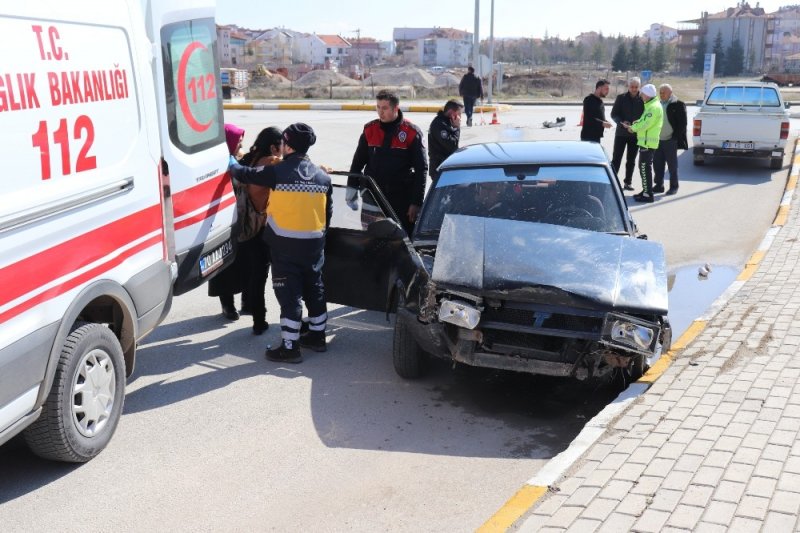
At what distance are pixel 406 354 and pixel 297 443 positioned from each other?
1237 mm

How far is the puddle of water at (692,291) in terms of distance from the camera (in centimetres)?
808

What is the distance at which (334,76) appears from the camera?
82250 mm

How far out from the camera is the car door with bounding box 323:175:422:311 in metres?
6.85

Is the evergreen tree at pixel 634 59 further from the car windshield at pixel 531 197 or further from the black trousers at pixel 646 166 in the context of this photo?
the car windshield at pixel 531 197

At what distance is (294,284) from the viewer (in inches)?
263

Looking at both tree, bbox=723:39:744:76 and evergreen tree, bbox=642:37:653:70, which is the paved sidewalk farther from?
tree, bbox=723:39:744:76

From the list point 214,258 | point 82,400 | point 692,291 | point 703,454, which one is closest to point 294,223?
point 214,258

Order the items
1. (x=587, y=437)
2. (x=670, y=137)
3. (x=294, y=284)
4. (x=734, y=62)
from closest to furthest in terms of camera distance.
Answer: (x=587, y=437)
(x=294, y=284)
(x=670, y=137)
(x=734, y=62)

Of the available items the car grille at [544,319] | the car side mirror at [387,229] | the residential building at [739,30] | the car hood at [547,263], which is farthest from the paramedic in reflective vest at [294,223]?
the residential building at [739,30]

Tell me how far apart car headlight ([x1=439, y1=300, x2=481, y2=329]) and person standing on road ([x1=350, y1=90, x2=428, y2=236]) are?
2.83 m

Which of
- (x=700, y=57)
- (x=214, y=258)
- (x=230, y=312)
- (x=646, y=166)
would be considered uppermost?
(x=214, y=258)

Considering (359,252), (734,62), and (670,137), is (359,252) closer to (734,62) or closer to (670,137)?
(670,137)

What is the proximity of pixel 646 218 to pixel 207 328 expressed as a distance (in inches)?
287

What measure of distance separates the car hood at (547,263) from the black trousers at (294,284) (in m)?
1.16
